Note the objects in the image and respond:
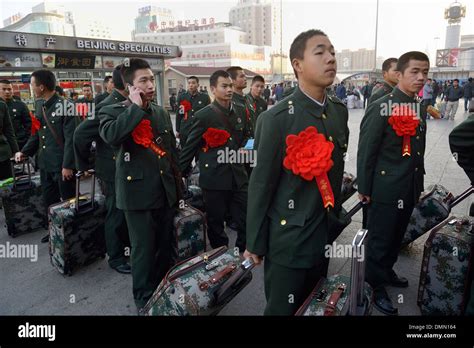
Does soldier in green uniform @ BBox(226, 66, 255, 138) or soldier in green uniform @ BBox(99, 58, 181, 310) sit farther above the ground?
soldier in green uniform @ BBox(226, 66, 255, 138)

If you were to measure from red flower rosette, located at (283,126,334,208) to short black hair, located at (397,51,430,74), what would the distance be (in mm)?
1531

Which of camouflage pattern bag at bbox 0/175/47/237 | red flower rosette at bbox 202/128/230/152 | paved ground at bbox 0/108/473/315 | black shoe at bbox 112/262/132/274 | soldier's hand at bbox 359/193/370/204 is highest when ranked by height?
red flower rosette at bbox 202/128/230/152

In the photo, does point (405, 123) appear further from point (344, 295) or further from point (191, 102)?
point (191, 102)

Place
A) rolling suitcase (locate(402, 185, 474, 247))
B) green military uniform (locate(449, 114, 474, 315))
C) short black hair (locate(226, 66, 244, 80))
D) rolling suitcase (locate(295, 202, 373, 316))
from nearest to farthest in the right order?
rolling suitcase (locate(295, 202, 373, 316))
green military uniform (locate(449, 114, 474, 315))
rolling suitcase (locate(402, 185, 474, 247))
short black hair (locate(226, 66, 244, 80))

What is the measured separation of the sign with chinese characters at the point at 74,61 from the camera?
13.4 meters

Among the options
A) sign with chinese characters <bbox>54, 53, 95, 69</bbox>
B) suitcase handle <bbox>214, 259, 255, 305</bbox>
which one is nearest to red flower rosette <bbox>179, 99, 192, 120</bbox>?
suitcase handle <bbox>214, 259, 255, 305</bbox>

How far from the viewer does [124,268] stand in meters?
3.60

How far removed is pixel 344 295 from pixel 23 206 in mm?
4288

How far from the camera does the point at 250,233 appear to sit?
1.91 metres

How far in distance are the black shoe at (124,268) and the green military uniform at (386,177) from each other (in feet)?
7.56

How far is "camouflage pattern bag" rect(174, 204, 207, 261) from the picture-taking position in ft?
10.7

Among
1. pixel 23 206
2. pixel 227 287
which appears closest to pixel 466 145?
pixel 227 287

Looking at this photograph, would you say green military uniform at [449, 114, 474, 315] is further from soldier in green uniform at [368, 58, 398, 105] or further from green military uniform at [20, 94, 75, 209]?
green military uniform at [20, 94, 75, 209]

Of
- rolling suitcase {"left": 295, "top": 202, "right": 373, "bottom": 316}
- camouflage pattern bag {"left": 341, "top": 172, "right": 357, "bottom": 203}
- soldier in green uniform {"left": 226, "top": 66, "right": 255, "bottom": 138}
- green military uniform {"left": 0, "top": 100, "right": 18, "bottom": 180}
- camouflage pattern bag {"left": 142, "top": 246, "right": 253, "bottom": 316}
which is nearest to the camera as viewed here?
rolling suitcase {"left": 295, "top": 202, "right": 373, "bottom": 316}
